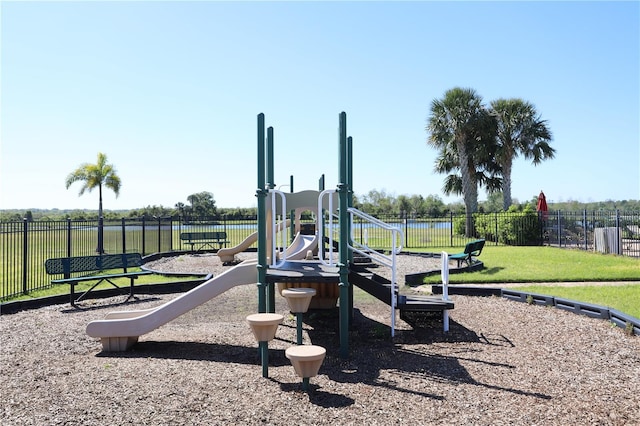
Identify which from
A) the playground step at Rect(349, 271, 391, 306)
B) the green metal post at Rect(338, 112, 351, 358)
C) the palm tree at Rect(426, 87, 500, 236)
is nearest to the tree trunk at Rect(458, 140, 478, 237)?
the palm tree at Rect(426, 87, 500, 236)

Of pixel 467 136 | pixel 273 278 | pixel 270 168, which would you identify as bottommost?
pixel 273 278

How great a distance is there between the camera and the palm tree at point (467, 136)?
31.7 meters

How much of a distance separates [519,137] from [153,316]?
29.8 meters

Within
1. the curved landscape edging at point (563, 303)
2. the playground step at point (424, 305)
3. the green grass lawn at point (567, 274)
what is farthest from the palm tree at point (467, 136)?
A: the playground step at point (424, 305)

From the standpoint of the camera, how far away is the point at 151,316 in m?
6.68

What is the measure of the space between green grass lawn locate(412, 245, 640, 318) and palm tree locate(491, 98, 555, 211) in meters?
13.9

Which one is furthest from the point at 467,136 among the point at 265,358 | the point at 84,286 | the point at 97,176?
the point at 265,358

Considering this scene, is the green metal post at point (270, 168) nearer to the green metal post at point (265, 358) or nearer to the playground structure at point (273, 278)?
the playground structure at point (273, 278)

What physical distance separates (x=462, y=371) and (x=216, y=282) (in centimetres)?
351

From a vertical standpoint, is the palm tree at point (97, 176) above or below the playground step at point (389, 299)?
above

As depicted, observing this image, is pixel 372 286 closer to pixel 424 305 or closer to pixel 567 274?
pixel 424 305

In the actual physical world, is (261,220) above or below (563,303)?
above

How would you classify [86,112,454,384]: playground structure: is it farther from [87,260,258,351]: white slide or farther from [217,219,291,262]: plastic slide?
[217,219,291,262]: plastic slide

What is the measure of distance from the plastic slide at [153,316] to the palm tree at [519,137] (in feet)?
89.8
